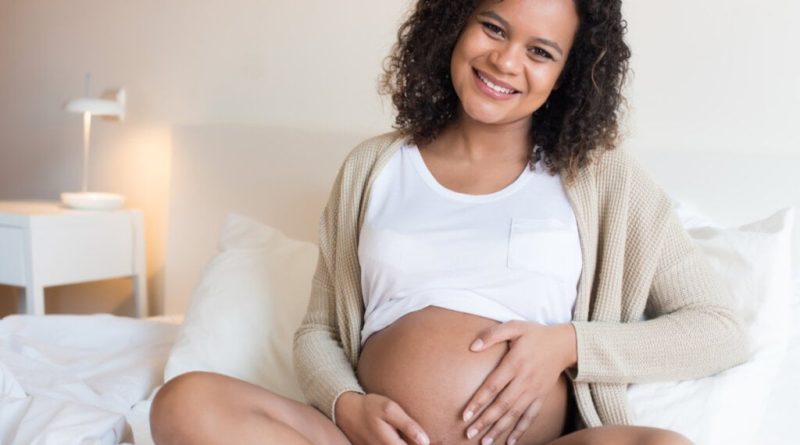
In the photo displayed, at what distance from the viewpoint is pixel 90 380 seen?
4.59 ft

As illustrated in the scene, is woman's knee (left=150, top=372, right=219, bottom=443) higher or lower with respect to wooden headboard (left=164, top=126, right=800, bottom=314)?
lower

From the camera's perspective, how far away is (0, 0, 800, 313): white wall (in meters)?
1.42

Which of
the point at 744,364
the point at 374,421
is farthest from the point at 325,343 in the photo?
the point at 744,364

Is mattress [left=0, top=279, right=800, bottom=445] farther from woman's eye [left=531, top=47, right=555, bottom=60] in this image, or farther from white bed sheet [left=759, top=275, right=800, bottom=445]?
woman's eye [left=531, top=47, right=555, bottom=60]

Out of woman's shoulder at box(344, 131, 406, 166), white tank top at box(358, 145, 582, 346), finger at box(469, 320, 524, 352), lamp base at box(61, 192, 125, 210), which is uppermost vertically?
woman's shoulder at box(344, 131, 406, 166)

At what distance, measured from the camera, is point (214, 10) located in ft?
6.95

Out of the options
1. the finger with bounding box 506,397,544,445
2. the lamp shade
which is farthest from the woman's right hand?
the lamp shade

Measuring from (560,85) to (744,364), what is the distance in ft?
1.47

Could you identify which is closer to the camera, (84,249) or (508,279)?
(508,279)

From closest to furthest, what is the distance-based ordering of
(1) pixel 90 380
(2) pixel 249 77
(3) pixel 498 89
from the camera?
(3) pixel 498 89 → (1) pixel 90 380 → (2) pixel 249 77

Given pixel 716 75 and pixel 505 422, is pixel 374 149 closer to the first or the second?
pixel 505 422

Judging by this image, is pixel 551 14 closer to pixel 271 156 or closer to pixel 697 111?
pixel 697 111

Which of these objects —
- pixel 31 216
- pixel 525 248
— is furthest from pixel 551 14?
pixel 31 216

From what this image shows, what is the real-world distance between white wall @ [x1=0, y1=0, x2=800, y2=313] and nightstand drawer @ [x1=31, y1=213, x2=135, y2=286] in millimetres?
154
